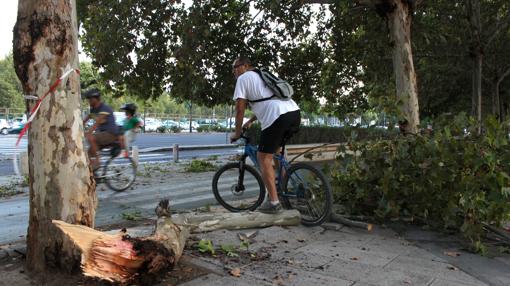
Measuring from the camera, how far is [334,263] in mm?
4070

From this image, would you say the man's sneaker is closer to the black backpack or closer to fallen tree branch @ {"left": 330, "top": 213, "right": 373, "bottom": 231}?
fallen tree branch @ {"left": 330, "top": 213, "right": 373, "bottom": 231}

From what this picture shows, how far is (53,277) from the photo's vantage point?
3.31 meters

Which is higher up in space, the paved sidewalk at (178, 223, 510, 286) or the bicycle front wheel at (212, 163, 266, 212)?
the bicycle front wheel at (212, 163, 266, 212)

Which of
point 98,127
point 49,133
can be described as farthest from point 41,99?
point 98,127

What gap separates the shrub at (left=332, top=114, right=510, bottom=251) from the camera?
476cm

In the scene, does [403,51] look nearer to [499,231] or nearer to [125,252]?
[499,231]

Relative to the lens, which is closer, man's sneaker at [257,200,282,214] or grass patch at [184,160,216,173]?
man's sneaker at [257,200,282,214]

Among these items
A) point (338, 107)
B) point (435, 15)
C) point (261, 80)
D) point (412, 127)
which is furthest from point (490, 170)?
point (338, 107)

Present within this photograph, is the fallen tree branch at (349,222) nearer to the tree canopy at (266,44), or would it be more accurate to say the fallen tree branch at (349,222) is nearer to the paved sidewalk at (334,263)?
the paved sidewalk at (334,263)

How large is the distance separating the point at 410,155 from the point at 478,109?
13156mm

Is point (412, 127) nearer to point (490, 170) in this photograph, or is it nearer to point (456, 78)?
point (490, 170)

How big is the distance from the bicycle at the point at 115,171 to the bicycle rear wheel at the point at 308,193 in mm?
3839

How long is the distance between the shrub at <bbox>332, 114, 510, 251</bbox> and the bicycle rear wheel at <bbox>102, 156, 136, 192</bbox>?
13.6ft

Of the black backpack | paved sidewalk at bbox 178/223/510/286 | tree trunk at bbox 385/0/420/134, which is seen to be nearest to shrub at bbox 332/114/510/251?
paved sidewalk at bbox 178/223/510/286
